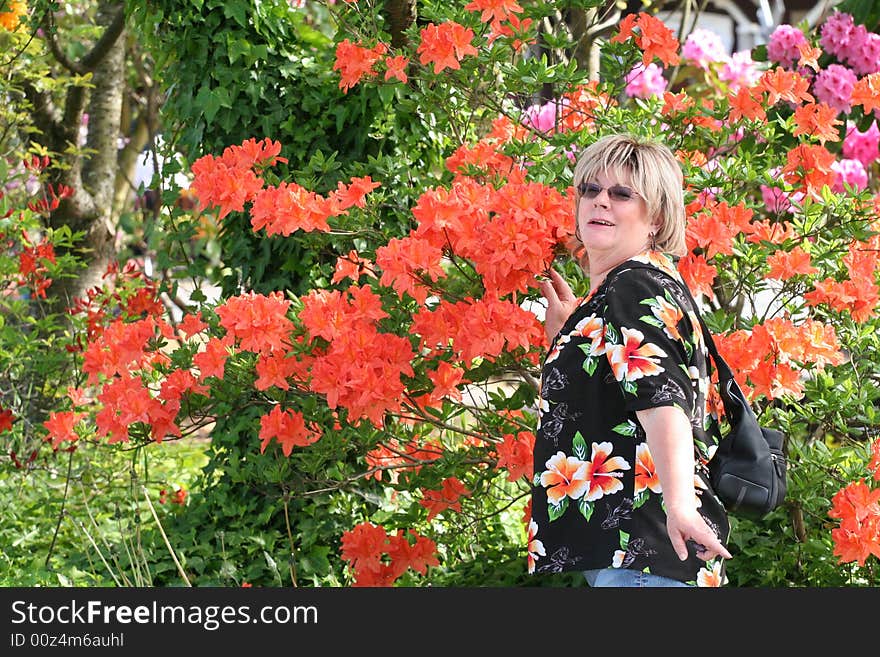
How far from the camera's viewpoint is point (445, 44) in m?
3.02

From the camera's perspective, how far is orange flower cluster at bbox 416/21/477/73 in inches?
118

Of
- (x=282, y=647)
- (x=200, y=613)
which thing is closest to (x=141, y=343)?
(x=200, y=613)

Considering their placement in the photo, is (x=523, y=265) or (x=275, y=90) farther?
(x=275, y=90)

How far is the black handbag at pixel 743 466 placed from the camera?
205 cm

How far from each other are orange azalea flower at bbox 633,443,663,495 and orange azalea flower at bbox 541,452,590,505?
99 mm

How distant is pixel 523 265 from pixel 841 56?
242 centimetres

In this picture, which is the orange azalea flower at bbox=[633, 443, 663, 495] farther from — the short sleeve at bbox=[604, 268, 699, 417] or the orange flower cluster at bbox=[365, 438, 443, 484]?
the orange flower cluster at bbox=[365, 438, 443, 484]

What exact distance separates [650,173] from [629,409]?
0.49 m

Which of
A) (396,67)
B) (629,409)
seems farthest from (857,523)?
(396,67)

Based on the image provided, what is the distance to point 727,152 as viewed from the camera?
334 centimetres

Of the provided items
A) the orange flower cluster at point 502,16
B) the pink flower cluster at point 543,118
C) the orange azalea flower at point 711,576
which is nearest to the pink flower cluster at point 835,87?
the pink flower cluster at point 543,118

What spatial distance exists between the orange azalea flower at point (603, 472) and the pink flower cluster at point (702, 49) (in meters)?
4.88

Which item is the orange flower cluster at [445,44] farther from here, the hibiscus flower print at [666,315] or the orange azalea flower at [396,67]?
A: the hibiscus flower print at [666,315]

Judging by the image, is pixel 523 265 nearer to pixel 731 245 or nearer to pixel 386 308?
pixel 386 308
